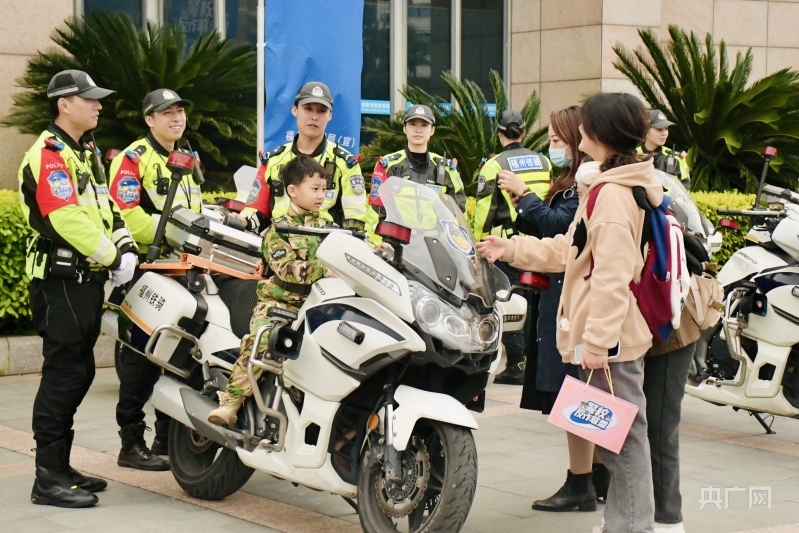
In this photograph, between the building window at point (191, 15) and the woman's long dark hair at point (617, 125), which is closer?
the woman's long dark hair at point (617, 125)

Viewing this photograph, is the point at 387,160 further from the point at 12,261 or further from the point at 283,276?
the point at 283,276

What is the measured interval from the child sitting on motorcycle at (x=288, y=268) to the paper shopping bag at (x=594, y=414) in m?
1.35

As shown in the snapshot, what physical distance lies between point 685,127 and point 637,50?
1.26 metres

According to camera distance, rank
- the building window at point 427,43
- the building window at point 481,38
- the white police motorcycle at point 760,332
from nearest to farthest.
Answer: the white police motorcycle at point 760,332
the building window at point 427,43
the building window at point 481,38

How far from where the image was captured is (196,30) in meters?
15.1

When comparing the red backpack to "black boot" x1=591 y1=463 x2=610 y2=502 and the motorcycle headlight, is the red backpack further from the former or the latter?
"black boot" x1=591 y1=463 x2=610 y2=502

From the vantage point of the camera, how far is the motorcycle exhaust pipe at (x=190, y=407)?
18.7ft

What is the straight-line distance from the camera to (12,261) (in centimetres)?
942

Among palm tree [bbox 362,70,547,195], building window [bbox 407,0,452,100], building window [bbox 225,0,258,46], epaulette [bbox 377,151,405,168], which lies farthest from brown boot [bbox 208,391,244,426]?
building window [bbox 407,0,452,100]

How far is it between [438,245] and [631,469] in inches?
47.0

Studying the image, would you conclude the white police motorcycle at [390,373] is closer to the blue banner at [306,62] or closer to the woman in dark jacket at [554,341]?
the woman in dark jacket at [554,341]

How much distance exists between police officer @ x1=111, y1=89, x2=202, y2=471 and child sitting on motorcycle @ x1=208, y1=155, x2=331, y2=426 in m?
1.19

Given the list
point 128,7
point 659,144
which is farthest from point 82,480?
point 128,7

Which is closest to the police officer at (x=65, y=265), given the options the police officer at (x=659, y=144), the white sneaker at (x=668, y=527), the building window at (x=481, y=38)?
the white sneaker at (x=668, y=527)
